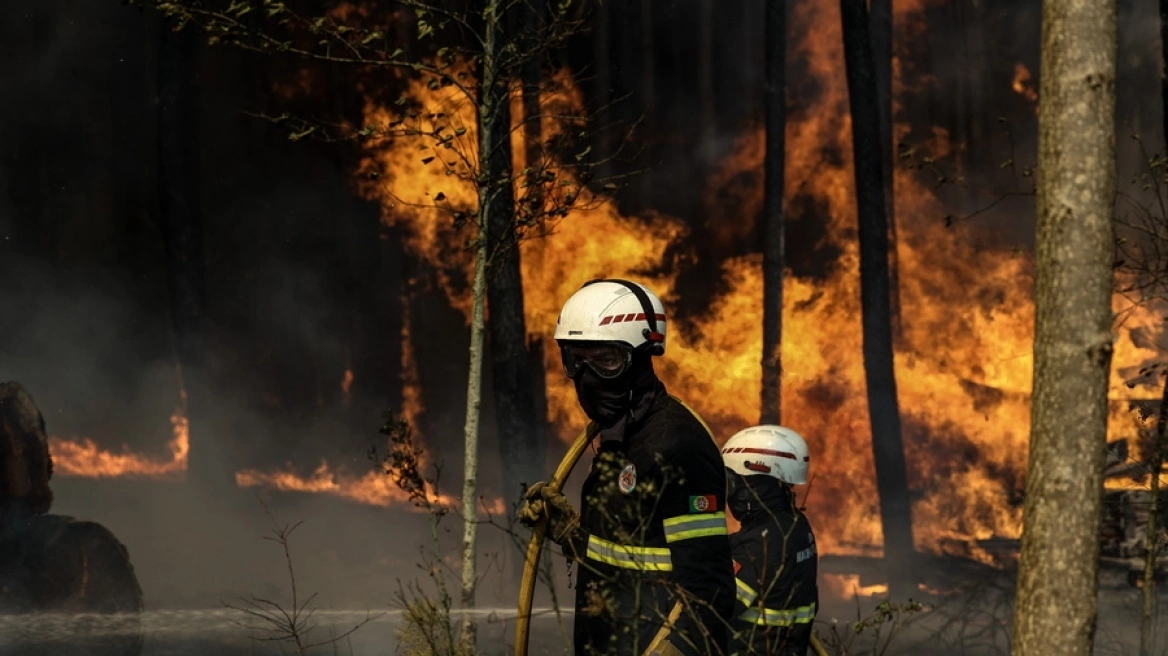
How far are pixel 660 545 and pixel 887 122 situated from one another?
10076 millimetres

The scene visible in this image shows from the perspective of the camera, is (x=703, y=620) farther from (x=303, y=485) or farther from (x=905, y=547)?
(x=303, y=485)

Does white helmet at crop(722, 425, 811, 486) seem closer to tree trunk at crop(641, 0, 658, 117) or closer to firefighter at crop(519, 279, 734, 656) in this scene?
firefighter at crop(519, 279, 734, 656)

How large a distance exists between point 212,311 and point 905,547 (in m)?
8.12

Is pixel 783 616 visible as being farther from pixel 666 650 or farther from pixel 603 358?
pixel 603 358

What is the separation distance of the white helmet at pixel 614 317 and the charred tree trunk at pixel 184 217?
35.7 feet

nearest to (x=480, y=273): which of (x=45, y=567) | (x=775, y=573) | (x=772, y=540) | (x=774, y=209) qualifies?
(x=772, y=540)

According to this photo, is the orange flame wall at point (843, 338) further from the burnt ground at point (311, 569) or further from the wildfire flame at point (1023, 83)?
the burnt ground at point (311, 569)

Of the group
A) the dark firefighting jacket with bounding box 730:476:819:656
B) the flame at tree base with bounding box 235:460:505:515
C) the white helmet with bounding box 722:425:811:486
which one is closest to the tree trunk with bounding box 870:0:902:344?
the flame at tree base with bounding box 235:460:505:515

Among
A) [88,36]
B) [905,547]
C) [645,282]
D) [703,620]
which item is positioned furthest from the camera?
[88,36]

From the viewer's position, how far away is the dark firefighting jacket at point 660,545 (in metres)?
4.47

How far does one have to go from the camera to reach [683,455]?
4629 millimetres

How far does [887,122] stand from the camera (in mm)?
13773

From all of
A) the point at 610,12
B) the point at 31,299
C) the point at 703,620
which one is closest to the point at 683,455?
the point at 703,620

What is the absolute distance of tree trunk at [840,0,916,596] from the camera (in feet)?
44.0
